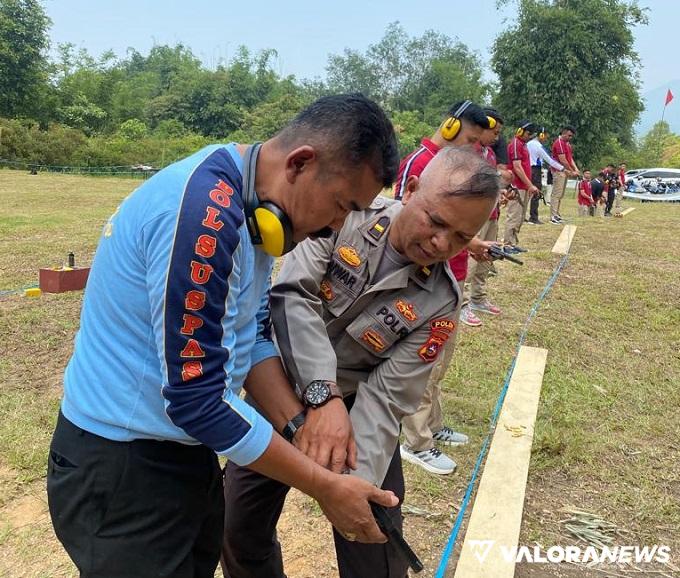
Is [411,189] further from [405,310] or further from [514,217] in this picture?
[514,217]

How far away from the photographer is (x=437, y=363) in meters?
3.27

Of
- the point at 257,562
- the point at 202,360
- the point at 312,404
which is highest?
the point at 202,360

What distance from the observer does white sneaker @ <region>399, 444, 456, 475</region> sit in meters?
3.48

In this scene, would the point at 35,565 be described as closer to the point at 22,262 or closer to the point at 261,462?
the point at 261,462

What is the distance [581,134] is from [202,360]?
33976 mm

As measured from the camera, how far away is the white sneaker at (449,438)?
12.6ft

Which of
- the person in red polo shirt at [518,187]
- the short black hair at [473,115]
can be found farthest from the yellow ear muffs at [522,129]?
the short black hair at [473,115]

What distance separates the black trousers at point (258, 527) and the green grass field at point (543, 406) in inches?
20.5

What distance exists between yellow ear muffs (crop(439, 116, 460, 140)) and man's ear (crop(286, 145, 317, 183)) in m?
2.90

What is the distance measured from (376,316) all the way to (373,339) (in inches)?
3.1

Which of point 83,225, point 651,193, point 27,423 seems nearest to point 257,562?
point 27,423

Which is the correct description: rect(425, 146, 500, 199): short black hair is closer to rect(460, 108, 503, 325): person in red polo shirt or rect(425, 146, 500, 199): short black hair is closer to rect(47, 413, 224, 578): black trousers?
rect(47, 413, 224, 578): black trousers

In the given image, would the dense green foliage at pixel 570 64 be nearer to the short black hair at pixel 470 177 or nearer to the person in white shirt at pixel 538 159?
the person in white shirt at pixel 538 159

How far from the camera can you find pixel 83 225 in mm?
11266
